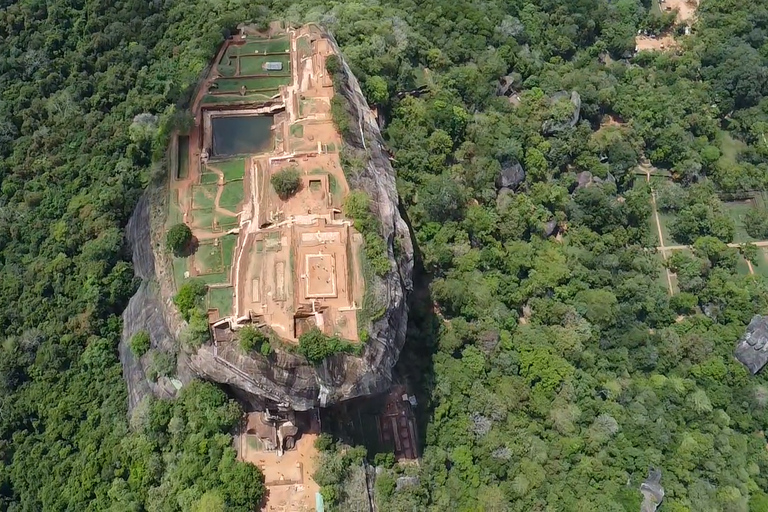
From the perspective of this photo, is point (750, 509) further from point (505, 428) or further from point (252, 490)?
point (252, 490)

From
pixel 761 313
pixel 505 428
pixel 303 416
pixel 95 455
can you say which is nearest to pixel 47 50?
pixel 95 455

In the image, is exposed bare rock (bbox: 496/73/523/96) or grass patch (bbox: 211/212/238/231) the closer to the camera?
grass patch (bbox: 211/212/238/231)

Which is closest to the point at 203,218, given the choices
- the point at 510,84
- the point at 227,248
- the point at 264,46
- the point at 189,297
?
the point at 227,248

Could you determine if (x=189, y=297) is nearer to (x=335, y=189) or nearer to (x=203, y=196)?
(x=203, y=196)

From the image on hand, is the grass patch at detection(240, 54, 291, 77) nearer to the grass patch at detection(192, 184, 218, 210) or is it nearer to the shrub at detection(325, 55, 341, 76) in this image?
the shrub at detection(325, 55, 341, 76)

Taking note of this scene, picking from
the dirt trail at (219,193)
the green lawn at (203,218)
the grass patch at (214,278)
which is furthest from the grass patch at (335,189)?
the grass patch at (214,278)

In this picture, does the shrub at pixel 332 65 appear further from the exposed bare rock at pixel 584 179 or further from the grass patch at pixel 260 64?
the exposed bare rock at pixel 584 179

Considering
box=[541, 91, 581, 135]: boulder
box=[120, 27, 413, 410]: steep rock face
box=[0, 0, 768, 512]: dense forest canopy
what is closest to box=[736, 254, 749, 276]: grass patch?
box=[0, 0, 768, 512]: dense forest canopy
